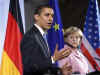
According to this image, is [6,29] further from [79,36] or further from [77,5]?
[77,5]

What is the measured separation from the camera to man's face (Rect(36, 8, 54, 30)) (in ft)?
7.82

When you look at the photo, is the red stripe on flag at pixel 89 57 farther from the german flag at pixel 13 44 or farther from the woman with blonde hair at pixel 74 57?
the german flag at pixel 13 44

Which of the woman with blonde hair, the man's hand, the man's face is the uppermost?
the man's face

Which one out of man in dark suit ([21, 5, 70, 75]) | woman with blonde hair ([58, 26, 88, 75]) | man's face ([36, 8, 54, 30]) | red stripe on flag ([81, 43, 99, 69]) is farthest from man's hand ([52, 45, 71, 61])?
red stripe on flag ([81, 43, 99, 69])

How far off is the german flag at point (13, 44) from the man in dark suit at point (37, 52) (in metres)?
0.98

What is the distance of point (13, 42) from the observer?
3359 millimetres

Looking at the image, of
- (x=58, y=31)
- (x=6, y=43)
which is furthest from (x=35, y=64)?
(x=58, y=31)

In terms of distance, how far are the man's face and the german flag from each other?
0.94 meters

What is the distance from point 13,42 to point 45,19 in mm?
1069

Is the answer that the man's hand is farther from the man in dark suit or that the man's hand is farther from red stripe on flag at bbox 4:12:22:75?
red stripe on flag at bbox 4:12:22:75

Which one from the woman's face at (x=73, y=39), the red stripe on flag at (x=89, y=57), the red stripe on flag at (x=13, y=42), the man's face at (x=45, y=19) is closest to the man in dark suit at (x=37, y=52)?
the man's face at (x=45, y=19)

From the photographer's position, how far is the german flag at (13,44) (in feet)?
10.6

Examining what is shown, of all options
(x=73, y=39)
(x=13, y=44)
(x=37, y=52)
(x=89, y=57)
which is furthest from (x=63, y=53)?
(x=89, y=57)

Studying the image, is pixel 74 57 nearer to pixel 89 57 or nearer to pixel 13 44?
pixel 13 44
